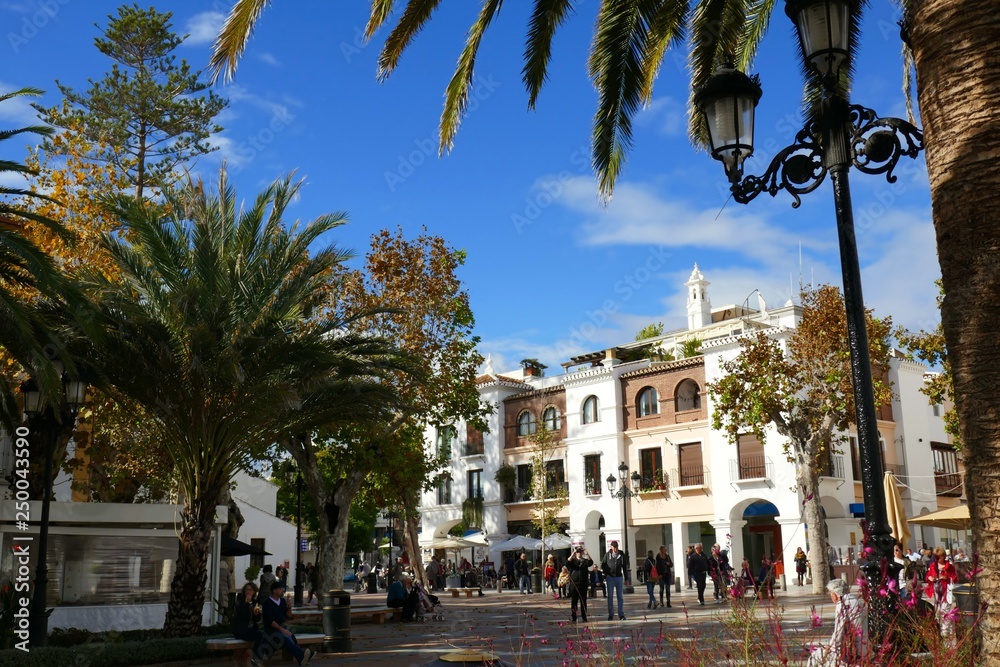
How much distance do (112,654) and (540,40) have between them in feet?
35.0

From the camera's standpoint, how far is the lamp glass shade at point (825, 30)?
6586mm

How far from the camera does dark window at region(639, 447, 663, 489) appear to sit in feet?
139

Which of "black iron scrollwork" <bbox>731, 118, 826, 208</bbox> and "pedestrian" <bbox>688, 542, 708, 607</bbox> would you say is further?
"pedestrian" <bbox>688, 542, 708, 607</bbox>

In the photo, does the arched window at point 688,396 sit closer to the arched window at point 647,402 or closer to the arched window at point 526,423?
the arched window at point 647,402

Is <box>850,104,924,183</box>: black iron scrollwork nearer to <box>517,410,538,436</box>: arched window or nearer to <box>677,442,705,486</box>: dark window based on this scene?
<box>677,442,705,486</box>: dark window

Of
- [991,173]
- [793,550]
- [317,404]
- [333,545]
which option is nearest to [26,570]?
[317,404]

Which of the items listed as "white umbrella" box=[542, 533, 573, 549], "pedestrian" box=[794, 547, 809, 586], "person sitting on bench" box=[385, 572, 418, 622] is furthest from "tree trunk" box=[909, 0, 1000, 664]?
"white umbrella" box=[542, 533, 573, 549]

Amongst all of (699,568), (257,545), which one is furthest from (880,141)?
(257,545)

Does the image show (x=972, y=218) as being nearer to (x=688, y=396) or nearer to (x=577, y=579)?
(x=577, y=579)

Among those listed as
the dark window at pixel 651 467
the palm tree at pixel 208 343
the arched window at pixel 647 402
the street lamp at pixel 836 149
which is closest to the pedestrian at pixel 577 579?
the palm tree at pixel 208 343

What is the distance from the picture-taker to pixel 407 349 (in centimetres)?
2547

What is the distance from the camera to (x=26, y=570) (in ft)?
56.0

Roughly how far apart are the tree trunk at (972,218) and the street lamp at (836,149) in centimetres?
95

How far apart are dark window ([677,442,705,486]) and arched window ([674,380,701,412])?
1.71 meters
